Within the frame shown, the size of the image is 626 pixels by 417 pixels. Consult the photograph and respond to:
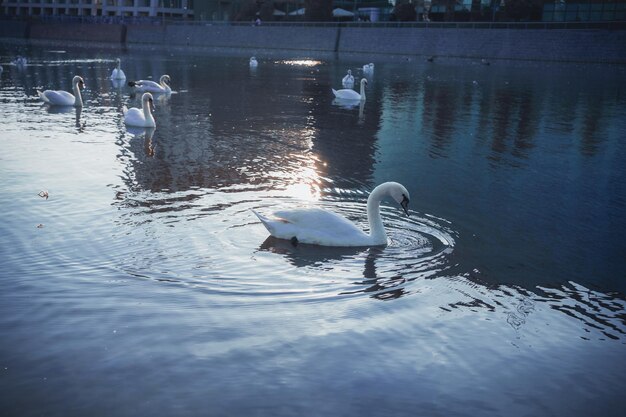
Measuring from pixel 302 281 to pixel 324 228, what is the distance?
Result: 1140mm

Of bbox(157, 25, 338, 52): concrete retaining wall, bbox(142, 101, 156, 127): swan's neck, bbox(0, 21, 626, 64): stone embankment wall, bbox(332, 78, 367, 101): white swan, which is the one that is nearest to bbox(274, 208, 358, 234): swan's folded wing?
bbox(142, 101, 156, 127): swan's neck

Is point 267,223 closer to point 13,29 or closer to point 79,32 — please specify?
point 79,32

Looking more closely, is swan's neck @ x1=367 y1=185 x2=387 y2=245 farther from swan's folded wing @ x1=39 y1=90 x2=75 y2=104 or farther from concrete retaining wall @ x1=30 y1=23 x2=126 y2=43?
concrete retaining wall @ x1=30 y1=23 x2=126 y2=43

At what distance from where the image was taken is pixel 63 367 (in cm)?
507

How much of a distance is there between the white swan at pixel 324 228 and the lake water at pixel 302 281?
0.48 feet

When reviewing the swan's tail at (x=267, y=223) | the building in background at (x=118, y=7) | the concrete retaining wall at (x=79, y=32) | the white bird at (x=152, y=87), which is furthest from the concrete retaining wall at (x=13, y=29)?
the swan's tail at (x=267, y=223)

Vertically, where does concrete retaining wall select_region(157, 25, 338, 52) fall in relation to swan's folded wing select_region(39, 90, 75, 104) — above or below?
above

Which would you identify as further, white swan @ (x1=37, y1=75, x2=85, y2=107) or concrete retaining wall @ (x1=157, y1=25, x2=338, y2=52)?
concrete retaining wall @ (x1=157, y1=25, x2=338, y2=52)

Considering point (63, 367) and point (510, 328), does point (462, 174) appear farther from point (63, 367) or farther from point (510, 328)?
point (63, 367)

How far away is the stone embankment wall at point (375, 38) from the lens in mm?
47656

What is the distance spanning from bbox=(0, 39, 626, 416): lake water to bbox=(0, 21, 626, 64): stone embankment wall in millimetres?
35684

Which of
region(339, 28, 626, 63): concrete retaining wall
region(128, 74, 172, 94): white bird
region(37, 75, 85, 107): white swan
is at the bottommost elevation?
region(37, 75, 85, 107): white swan

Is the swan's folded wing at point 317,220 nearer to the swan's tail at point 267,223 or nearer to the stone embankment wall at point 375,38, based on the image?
the swan's tail at point 267,223

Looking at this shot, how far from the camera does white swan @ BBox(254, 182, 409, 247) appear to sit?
791cm
